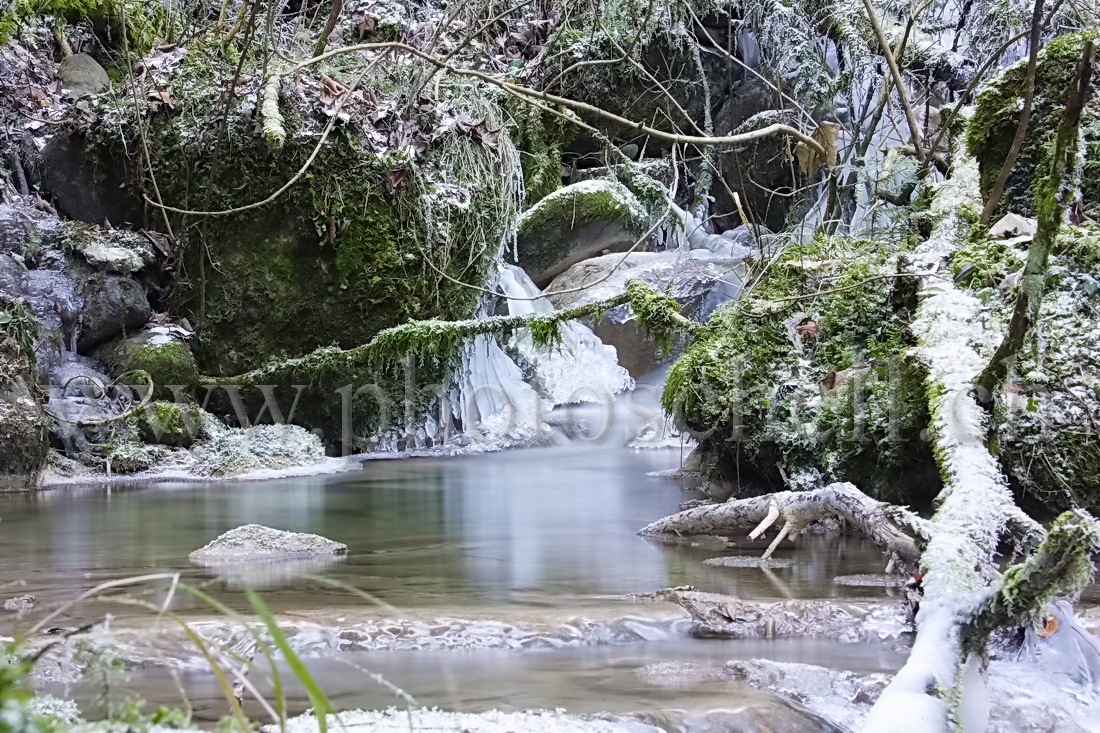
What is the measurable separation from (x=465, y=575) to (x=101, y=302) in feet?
19.8

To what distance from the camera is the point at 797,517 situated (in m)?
3.91

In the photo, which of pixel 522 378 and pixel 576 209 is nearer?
pixel 522 378

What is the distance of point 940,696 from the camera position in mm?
1679

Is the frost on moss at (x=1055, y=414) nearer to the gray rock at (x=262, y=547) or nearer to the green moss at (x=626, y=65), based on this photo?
the gray rock at (x=262, y=547)

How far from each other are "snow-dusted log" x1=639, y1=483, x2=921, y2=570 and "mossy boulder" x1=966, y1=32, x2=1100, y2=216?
243 cm

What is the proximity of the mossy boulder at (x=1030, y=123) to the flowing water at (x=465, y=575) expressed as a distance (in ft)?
8.28

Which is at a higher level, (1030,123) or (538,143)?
(538,143)

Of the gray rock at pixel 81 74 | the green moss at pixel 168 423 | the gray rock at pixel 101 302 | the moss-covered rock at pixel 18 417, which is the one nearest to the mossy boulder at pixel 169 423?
the green moss at pixel 168 423

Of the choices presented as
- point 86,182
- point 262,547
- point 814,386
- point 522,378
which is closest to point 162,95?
point 86,182

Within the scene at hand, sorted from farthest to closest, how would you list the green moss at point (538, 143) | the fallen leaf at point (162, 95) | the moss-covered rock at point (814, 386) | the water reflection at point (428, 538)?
1. the green moss at point (538, 143)
2. the fallen leaf at point (162, 95)
3. the moss-covered rock at point (814, 386)
4. the water reflection at point (428, 538)

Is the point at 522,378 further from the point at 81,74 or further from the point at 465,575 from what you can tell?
the point at 465,575

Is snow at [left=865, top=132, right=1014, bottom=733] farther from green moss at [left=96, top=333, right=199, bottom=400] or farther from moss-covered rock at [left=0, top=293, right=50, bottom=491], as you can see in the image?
green moss at [left=96, top=333, right=199, bottom=400]

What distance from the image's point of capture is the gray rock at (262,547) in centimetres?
389

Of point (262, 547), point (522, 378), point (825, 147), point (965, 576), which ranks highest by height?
point (825, 147)
